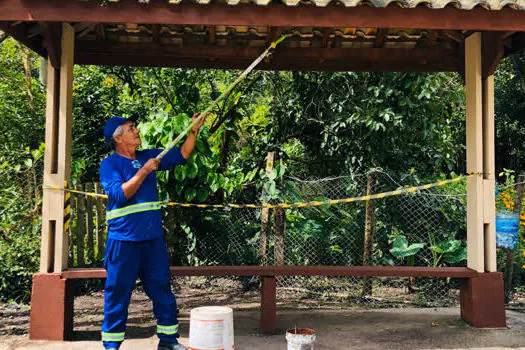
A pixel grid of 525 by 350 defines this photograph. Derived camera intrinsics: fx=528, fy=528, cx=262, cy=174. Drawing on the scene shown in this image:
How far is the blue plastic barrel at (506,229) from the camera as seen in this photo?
219 inches

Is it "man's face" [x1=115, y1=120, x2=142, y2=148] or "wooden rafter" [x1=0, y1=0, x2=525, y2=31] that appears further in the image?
"man's face" [x1=115, y1=120, x2=142, y2=148]

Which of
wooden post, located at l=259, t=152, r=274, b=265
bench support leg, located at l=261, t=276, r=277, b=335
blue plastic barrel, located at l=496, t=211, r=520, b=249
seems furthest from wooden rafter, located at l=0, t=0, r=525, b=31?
wooden post, located at l=259, t=152, r=274, b=265

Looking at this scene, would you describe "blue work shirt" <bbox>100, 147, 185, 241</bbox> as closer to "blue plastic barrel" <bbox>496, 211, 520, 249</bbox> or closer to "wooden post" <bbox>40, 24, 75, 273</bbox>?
"wooden post" <bbox>40, 24, 75, 273</bbox>

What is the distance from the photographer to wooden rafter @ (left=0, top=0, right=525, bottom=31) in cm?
424

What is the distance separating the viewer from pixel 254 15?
4.31m

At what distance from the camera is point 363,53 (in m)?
5.99

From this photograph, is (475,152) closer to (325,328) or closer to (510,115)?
(325,328)

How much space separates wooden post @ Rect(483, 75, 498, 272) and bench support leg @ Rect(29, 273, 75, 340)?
4197mm

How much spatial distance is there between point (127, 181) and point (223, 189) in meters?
3.43

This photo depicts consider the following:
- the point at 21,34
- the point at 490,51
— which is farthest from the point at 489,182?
the point at 21,34

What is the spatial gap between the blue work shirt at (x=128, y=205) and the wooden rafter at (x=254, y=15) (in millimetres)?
1180

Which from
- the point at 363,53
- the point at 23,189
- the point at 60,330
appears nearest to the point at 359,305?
the point at 363,53

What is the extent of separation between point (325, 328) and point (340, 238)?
2.45 meters

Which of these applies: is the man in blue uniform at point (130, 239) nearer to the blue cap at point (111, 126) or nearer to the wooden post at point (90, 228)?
the blue cap at point (111, 126)
